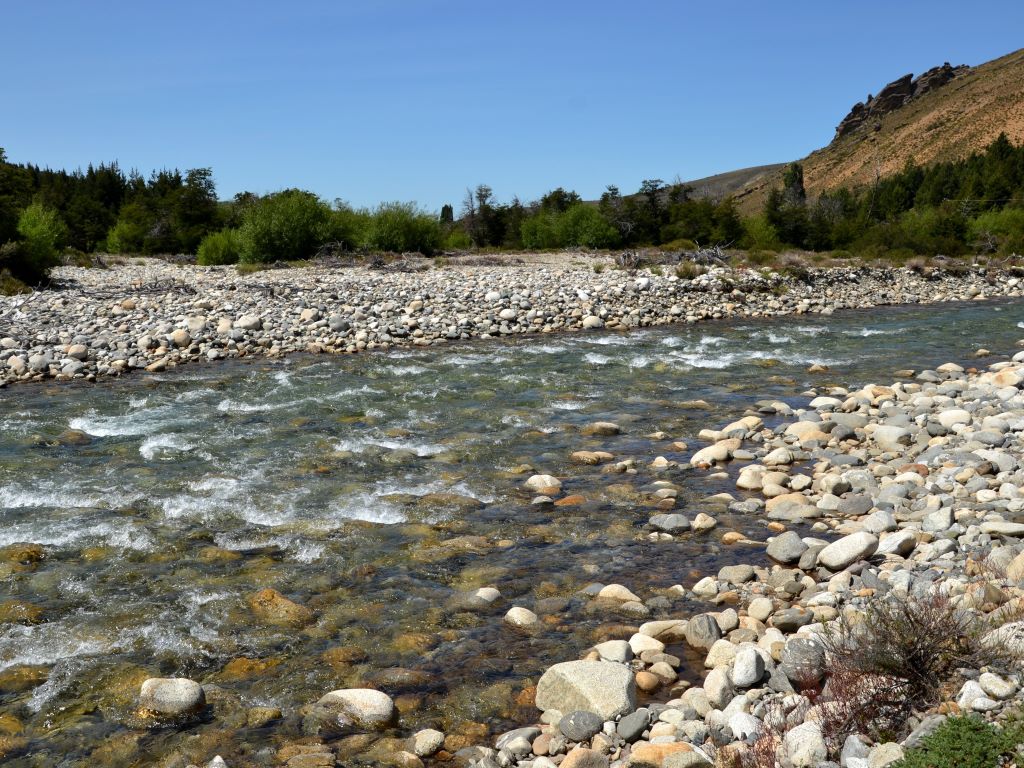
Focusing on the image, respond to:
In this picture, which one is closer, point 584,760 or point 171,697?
point 584,760

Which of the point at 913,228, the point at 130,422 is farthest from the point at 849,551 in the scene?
the point at 913,228

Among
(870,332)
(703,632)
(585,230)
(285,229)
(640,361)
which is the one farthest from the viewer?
(585,230)

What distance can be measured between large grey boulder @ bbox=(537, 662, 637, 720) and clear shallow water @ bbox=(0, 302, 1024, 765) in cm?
21

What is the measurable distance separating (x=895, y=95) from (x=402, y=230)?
417 feet

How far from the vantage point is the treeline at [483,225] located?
1308 inches

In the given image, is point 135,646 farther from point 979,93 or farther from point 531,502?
point 979,93

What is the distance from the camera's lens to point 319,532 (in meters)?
6.39

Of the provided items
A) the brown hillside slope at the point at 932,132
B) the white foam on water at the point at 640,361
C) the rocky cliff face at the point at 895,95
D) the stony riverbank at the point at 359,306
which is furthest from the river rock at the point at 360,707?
the rocky cliff face at the point at 895,95

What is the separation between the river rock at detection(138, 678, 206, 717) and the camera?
13.1 ft

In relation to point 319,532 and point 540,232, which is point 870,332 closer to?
point 319,532

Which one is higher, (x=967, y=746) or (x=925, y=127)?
(x=925, y=127)

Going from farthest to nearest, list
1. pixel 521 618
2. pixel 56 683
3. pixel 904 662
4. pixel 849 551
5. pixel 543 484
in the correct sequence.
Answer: pixel 543 484
pixel 849 551
pixel 521 618
pixel 56 683
pixel 904 662

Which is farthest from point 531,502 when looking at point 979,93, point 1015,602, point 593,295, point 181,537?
point 979,93

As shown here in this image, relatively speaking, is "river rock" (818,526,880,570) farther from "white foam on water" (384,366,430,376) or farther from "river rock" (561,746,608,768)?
"white foam on water" (384,366,430,376)
